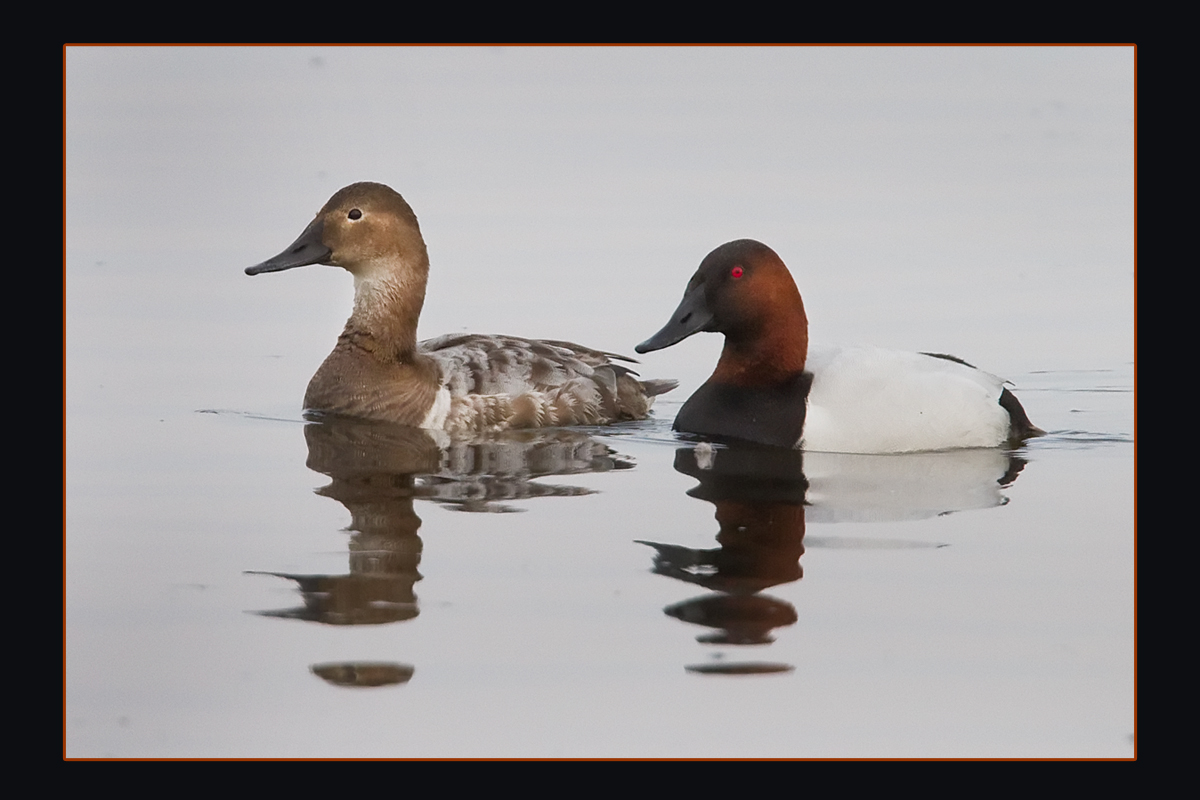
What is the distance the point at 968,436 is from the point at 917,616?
2.83 meters

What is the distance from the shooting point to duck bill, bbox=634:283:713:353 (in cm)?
788

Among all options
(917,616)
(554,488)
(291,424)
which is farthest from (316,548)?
(291,424)

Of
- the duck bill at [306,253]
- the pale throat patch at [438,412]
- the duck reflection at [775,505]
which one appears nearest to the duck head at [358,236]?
the duck bill at [306,253]

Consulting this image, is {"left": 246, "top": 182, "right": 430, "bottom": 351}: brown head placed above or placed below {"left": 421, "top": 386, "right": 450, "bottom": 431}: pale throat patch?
above

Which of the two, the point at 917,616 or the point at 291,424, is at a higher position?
the point at 291,424

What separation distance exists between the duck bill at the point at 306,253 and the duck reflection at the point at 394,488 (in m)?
0.85

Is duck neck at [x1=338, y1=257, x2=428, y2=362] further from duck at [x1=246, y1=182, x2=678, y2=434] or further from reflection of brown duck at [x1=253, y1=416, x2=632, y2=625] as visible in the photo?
reflection of brown duck at [x1=253, y1=416, x2=632, y2=625]

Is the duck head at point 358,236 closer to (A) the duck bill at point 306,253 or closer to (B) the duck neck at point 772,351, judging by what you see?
(A) the duck bill at point 306,253

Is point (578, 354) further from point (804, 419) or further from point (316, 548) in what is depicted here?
point (316, 548)

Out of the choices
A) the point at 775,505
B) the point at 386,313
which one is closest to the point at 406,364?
the point at 386,313

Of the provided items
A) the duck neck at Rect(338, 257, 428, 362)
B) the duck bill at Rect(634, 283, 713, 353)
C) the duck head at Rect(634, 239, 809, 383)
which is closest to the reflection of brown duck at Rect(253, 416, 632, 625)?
the duck neck at Rect(338, 257, 428, 362)

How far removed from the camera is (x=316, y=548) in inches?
220

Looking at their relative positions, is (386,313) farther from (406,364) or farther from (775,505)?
(775,505)

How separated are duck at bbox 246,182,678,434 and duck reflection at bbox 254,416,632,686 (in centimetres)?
15
